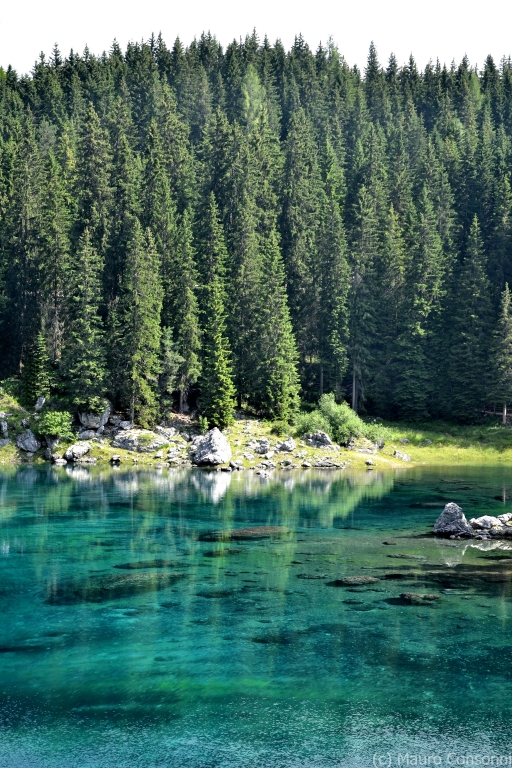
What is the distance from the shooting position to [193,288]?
89.9 m

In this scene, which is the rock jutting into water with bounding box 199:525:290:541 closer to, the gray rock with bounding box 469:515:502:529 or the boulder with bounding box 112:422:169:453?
the gray rock with bounding box 469:515:502:529

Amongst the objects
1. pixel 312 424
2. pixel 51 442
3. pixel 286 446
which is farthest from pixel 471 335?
pixel 51 442

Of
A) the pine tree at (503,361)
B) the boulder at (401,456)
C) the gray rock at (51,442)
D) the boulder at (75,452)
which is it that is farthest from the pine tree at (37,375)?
the pine tree at (503,361)

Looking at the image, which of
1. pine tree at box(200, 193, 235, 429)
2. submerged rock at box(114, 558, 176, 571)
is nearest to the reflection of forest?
submerged rock at box(114, 558, 176, 571)

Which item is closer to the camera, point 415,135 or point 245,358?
point 245,358

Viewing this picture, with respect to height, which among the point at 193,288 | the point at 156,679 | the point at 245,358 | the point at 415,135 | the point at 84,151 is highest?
the point at 415,135

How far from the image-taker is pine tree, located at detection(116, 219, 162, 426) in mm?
80562

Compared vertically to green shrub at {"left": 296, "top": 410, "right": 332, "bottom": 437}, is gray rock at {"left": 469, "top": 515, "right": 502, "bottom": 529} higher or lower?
lower

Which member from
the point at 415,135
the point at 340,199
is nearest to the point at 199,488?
the point at 340,199

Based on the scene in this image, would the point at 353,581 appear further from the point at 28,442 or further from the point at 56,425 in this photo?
the point at 28,442

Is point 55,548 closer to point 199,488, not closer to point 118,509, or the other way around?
point 118,509

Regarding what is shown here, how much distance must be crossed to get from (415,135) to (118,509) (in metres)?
114

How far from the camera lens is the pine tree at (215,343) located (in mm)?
82062

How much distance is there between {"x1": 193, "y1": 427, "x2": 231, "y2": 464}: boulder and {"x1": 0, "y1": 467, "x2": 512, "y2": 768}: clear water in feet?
88.8
